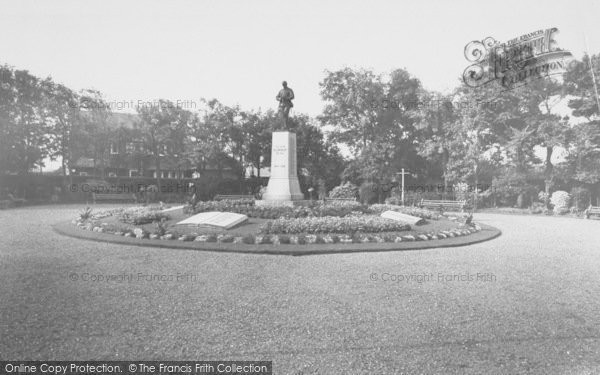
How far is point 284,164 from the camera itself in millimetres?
18484

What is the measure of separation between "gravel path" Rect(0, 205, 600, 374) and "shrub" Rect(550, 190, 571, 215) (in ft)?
60.3

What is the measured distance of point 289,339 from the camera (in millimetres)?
4434

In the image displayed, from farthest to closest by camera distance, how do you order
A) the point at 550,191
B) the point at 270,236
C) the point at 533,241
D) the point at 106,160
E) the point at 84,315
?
the point at 106,160 → the point at 550,191 → the point at 533,241 → the point at 270,236 → the point at 84,315

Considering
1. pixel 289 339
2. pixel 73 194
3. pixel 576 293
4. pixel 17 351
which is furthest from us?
pixel 73 194

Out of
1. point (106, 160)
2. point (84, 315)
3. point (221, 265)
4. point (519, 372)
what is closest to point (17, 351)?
point (84, 315)

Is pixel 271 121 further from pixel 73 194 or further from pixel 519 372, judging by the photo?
pixel 519 372

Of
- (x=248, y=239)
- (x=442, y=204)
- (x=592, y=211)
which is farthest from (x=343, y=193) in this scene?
(x=248, y=239)

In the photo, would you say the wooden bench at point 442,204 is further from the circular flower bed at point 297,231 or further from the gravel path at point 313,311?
the gravel path at point 313,311

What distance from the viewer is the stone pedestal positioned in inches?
717

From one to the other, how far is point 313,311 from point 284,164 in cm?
1348

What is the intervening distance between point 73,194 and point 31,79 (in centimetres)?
1100

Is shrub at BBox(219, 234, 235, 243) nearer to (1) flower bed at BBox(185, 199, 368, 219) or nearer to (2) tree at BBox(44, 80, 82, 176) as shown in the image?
(1) flower bed at BBox(185, 199, 368, 219)

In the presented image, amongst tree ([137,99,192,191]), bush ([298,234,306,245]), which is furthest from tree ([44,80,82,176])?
bush ([298,234,306,245])

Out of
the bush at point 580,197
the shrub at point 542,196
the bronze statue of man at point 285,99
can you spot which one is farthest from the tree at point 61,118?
the bush at point 580,197
